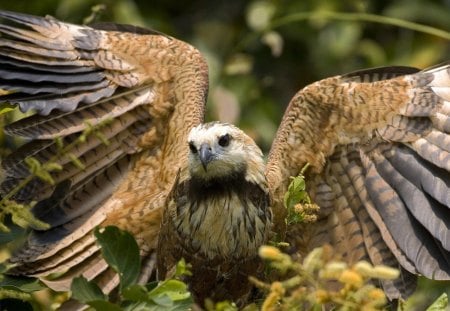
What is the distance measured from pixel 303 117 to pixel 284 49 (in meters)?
3.25

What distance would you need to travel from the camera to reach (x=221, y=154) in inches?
190

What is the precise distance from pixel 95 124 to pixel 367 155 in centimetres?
123

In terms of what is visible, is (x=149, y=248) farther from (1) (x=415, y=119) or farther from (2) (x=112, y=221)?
(1) (x=415, y=119)

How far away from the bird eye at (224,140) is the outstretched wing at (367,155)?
0.46m

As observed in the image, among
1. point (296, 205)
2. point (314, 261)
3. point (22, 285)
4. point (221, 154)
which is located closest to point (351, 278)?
point (314, 261)

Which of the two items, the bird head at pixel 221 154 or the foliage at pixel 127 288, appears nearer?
the foliage at pixel 127 288

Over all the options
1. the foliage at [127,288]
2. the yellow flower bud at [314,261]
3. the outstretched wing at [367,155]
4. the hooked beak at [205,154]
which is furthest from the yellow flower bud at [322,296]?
the outstretched wing at [367,155]

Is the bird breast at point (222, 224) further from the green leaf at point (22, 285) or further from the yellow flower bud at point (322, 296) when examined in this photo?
the yellow flower bud at point (322, 296)

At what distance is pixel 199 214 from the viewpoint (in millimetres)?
4816

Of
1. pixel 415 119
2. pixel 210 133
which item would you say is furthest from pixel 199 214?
pixel 415 119

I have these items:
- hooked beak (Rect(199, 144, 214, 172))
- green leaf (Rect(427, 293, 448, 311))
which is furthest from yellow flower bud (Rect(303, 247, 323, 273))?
hooked beak (Rect(199, 144, 214, 172))

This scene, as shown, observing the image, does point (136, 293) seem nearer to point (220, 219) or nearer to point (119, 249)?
point (119, 249)

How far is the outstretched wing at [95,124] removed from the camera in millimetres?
5324

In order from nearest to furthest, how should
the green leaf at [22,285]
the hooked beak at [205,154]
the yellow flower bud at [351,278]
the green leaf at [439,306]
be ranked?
the yellow flower bud at [351,278] → the green leaf at [439,306] → the green leaf at [22,285] → the hooked beak at [205,154]
